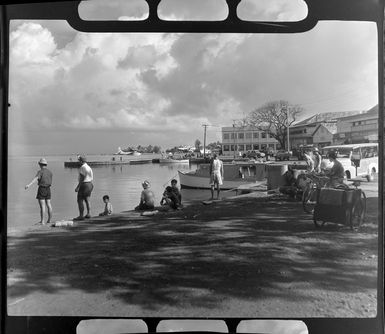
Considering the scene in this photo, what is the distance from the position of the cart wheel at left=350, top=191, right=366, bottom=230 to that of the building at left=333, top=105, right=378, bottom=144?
24cm

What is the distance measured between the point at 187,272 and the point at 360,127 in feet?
3.14

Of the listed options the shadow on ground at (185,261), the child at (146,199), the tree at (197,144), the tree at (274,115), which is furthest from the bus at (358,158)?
the child at (146,199)

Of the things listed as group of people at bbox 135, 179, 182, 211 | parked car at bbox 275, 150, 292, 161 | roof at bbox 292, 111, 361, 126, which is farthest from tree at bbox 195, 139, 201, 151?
roof at bbox 292, 111, 361, 126

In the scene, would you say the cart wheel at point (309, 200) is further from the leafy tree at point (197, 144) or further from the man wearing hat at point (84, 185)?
the man wearing hat at point (84, 185)

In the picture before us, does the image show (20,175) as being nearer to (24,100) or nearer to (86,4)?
(24,100)

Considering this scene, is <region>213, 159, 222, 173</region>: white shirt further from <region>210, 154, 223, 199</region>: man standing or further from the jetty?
the jetty

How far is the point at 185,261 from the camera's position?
5.34 ft

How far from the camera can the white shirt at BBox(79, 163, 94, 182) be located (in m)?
1.66

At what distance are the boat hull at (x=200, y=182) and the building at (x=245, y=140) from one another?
15 cm

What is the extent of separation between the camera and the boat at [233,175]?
72.7 inches

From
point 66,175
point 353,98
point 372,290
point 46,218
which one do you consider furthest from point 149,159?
point 372,290

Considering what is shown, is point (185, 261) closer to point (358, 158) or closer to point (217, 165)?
point (217, 165)

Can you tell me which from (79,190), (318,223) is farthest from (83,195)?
(318,223)

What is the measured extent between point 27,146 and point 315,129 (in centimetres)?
123
